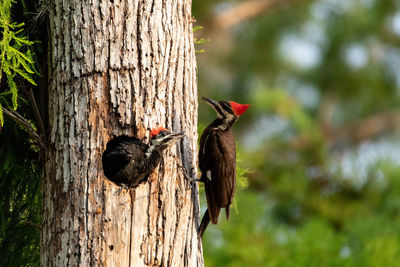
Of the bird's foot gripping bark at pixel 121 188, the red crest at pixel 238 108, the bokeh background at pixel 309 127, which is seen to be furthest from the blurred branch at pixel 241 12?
the bird's foot gripping bark at pixel 121 188

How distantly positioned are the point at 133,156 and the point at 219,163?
79cm

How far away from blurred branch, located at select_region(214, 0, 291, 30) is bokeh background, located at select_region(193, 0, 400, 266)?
0.06ft

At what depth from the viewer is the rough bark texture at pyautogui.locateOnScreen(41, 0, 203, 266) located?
A: 9.27 ft

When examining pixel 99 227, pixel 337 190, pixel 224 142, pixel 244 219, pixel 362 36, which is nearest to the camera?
pixel 99 227

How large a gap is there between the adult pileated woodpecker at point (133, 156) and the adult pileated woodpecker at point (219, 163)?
1.93 ft

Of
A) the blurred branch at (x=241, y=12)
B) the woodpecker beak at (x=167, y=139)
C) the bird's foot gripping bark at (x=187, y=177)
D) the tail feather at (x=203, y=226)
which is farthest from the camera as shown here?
the blurred branch at (x=241, y=12)

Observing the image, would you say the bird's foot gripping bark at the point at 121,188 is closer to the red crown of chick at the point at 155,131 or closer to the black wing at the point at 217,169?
the red crown of chick at the point at 155,131

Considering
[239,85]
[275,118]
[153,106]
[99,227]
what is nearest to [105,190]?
[99,227]

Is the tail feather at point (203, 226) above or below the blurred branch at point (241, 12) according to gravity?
below

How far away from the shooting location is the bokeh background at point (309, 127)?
691cm

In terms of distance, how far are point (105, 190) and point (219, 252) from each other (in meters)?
4.42

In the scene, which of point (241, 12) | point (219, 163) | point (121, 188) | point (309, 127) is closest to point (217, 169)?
point (219, 163)

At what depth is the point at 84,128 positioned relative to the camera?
9.59 feet

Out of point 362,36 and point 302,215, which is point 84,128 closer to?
point 302,215
